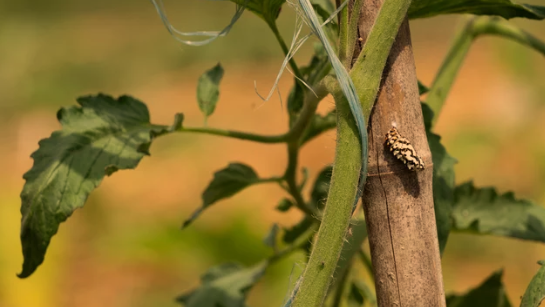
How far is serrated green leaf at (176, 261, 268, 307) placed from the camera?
812 mm

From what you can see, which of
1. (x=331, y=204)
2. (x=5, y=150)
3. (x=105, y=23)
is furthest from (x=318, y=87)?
(x=105, y=23)

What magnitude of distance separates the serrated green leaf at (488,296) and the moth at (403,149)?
0.39 metres

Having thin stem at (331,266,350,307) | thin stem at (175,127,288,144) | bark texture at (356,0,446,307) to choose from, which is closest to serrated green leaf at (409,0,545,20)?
bark texture at (356,0,446,307)

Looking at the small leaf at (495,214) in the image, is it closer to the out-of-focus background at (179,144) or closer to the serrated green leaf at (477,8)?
the serrated green leaf at (477,8)

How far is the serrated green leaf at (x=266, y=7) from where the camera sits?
559 mm

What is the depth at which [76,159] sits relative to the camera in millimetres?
581

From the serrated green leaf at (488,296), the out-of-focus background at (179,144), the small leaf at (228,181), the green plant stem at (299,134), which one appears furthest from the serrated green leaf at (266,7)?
the out-of-focus background at (179,144)

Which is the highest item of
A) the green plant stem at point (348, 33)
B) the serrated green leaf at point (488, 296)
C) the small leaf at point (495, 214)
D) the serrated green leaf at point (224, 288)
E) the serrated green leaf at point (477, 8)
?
the serrated green leaf at point (477, 8)

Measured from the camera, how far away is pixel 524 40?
73 centimetres

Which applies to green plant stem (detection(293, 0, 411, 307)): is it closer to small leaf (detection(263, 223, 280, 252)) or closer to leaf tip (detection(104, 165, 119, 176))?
leaf tip (detection(104, 165, 119, 176))

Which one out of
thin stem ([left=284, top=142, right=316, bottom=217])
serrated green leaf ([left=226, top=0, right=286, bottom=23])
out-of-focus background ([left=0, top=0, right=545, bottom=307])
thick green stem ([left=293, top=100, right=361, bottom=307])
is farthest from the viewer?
out-of-focus background ([left=0, top=0, right=545, bottom=307])

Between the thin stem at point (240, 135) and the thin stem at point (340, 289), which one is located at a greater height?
the thin stem at point (240, 135)

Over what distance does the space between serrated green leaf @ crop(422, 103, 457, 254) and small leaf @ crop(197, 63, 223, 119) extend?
0.23 m

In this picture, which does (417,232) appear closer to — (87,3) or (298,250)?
(298,250)
